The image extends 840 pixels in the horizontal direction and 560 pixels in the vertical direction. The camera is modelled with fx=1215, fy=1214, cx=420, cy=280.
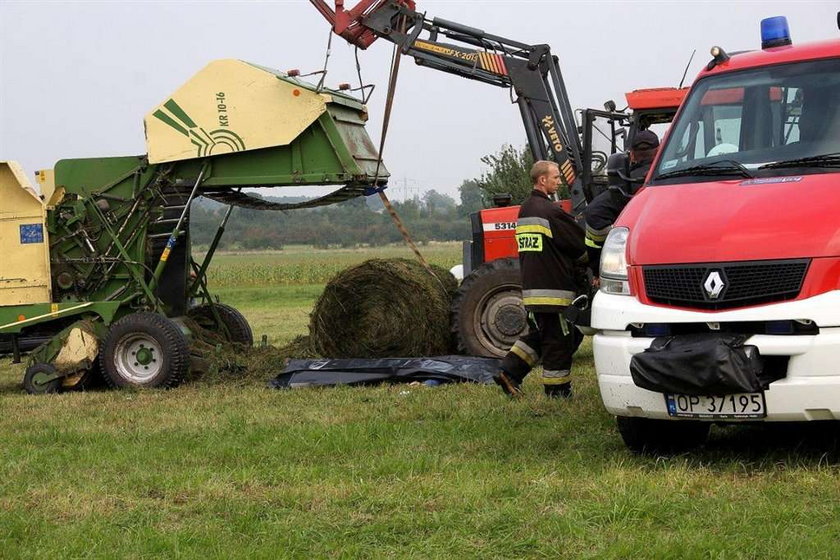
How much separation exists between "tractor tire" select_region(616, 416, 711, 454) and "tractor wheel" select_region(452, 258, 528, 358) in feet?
15.8

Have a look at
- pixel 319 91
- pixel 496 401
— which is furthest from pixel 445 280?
pixel 496 401

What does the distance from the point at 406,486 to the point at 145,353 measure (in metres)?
6.03

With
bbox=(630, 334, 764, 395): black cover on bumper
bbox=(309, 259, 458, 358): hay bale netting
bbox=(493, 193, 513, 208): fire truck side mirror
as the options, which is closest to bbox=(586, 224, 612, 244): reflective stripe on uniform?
bbox=(630, 334, 764, 395): black cover on bumper

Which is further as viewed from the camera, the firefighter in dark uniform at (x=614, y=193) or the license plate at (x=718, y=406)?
the firefighter in dark uniform at (x=614, y=193)

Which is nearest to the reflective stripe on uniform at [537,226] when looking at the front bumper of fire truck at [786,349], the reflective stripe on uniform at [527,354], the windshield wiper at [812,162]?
the reflective stripe on uniform at [527,354]

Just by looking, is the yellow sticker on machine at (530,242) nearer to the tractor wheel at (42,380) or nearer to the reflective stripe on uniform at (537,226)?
the reflective stripe on uniform at (537,226)

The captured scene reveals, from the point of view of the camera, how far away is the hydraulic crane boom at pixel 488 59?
13273 mm

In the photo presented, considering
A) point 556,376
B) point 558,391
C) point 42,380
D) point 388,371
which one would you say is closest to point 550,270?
point 556,376

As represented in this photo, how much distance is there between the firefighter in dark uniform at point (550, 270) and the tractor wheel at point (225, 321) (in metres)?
5.24

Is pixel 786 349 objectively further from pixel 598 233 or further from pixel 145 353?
pixel 145 353

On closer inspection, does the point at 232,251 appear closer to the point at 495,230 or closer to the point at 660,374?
the point at 495,230

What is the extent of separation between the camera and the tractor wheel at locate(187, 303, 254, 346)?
13758mm

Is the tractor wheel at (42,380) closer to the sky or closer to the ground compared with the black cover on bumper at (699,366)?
closer to the ground

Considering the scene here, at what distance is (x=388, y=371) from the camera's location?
1119cm
